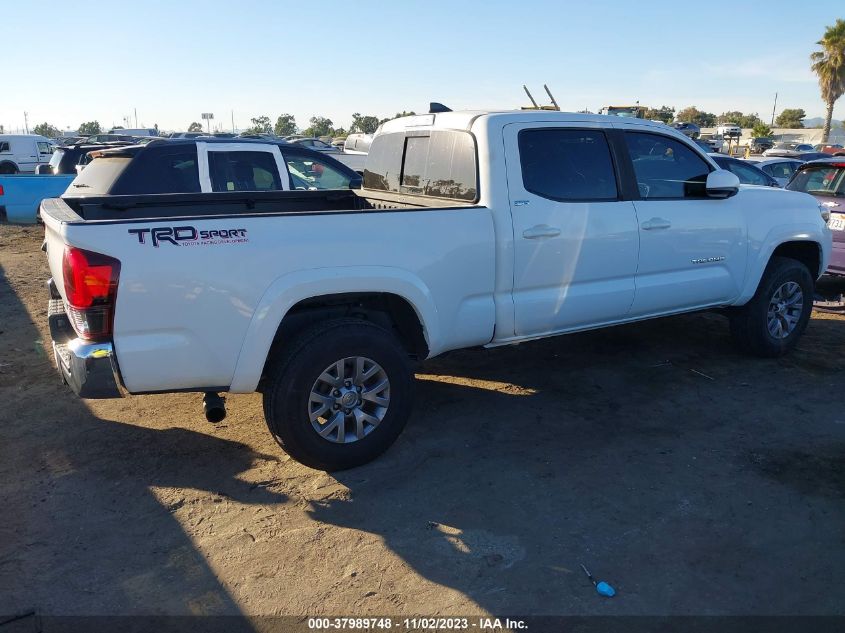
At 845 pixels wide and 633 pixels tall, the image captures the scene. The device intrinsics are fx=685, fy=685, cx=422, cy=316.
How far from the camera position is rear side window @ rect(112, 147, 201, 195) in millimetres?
7586

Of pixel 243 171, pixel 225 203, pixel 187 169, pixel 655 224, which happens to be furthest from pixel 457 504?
pixel 187 169

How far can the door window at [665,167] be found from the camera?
5.10m

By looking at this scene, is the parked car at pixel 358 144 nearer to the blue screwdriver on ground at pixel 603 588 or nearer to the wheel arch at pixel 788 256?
the wheel arch at pixel 788 256

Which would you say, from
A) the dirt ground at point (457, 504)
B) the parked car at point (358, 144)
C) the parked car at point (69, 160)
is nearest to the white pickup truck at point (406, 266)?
the dirt ground at point (457, 504)

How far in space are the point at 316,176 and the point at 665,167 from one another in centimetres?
513

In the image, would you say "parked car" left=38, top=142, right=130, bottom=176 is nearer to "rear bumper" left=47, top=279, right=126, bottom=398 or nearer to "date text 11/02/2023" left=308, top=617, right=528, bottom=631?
"rear bumper" left=47, top=279, right=126, bottom=398

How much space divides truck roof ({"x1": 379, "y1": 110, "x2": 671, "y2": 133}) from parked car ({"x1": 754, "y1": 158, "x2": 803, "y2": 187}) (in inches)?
382

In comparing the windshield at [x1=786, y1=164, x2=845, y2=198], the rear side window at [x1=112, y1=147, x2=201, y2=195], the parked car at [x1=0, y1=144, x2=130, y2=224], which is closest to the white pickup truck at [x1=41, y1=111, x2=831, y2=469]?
the windshield at [x1=786, y1=164, x2=845, y2=198]

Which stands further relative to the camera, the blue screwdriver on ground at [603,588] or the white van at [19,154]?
the white van at [19,154]

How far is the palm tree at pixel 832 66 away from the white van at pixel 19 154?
47902mm

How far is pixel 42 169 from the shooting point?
15.7m

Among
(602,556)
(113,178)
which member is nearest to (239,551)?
(602,556)

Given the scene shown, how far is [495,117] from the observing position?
447 cm

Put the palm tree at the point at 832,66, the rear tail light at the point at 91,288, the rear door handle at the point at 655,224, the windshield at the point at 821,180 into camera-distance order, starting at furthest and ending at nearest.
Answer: the palm tree at the point at 832,66 → the windshield at the point at 821,180 → the rear door handle at the point at 655,224 → the rear tail light at the point at 91,288
